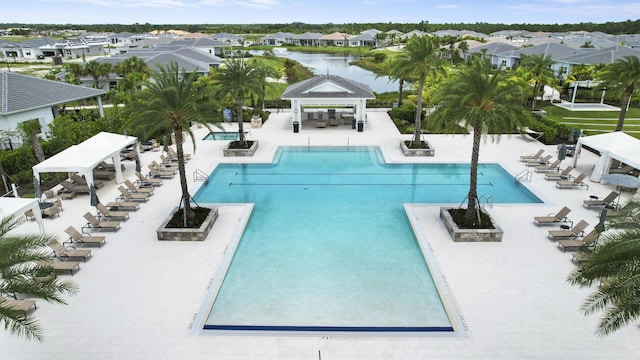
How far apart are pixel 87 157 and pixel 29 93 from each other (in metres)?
11.4

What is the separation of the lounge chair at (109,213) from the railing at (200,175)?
193 inches

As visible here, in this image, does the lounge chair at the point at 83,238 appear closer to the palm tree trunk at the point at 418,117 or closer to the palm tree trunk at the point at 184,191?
the palm tree trunk at the point at 184,191

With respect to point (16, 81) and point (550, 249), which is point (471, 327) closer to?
point (550, 249)

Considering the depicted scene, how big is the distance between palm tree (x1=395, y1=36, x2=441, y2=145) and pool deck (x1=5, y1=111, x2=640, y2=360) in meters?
9.07

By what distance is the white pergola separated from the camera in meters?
17.9

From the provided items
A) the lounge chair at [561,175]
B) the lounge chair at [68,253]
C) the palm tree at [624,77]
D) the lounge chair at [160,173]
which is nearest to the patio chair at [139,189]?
the lounge chair at [160,173]

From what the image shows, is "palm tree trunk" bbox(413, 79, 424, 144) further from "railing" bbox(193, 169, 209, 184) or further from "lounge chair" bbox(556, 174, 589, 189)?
"railing" bbox(193, 169, 209, 184)

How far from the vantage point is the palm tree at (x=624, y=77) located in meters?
24.2

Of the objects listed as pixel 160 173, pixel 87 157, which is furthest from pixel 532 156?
pixel 87 157

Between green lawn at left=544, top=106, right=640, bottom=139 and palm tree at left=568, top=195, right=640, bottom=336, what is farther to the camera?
green lawn at left=544, top=106, right=640, bottom=139

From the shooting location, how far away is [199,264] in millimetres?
13594

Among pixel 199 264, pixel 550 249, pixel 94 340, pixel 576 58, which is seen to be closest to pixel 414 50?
pixel 550 249

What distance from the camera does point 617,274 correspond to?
7531 mm

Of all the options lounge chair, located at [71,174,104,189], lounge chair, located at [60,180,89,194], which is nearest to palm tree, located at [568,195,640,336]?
lounge chair, located at [60,180,89,194]
